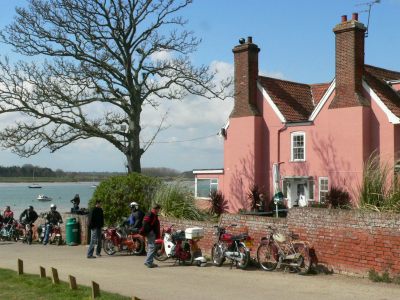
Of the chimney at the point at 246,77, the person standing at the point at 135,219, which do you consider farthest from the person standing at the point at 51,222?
the chimney at the point at 246,77

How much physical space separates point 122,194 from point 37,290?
9.90 m

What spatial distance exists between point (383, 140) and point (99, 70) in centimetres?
1306

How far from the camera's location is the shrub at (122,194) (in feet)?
72.8

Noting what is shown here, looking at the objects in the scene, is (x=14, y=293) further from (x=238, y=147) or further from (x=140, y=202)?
(x=238, y=147)

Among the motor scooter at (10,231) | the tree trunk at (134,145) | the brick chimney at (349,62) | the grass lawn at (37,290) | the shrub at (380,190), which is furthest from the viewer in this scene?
the tree trunk at (134,145)

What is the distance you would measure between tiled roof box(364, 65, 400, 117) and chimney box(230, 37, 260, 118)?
224 inches

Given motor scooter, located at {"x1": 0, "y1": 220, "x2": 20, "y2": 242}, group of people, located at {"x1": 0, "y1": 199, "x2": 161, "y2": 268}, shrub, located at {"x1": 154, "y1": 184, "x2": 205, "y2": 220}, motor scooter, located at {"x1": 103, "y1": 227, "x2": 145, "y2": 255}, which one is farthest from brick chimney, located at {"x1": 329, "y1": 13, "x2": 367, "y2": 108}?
motor scooter, located at {"x1": 0, "y1": 220, "x2": 20, "y2": 242}

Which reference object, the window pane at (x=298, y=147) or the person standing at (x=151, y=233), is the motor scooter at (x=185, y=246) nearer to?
the person standing at (x=151, y=233)

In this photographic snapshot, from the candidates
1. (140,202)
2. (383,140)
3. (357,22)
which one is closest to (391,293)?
(140,202)

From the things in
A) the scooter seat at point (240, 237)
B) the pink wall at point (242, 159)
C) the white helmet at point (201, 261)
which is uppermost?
the pink wall at point (242, 159)

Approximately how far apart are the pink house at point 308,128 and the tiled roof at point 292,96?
7 centimetres

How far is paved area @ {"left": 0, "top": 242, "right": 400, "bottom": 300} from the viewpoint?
39.0ft

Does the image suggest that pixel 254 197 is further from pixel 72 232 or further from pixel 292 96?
pixel 72 232

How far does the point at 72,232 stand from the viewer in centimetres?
2386
